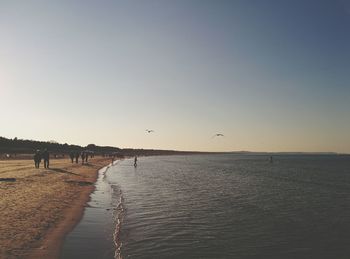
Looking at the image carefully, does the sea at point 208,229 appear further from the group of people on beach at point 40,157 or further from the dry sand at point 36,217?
the group of people on beach at point 40,157

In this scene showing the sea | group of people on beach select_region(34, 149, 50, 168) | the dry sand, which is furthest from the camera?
group of people on beach select_region(34, 149, 50, 168)

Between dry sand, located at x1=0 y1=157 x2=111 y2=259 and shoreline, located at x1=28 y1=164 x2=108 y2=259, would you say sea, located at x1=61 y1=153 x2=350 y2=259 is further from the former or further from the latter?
dry sand, located at x1=0 y1=157 x2=111 y2=259

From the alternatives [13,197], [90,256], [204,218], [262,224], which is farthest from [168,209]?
[90,256]

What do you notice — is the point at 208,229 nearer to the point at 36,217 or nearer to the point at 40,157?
the point at 36,217

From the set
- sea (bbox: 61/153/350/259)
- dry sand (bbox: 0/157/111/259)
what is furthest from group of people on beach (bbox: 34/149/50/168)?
sea (bbox: 61/153/350/259)

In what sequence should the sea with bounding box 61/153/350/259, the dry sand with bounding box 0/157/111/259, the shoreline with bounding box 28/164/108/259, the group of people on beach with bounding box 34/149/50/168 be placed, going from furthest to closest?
1. the group of people on beach with bounding box 34/149/50/168
2. the sea with bounding box 61/153/350/259
3. the dry sand with bounding box 0/157/111/259
4. the shoreline with bounding box 28/164/108/259

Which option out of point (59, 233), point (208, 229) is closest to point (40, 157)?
point (59, 233)

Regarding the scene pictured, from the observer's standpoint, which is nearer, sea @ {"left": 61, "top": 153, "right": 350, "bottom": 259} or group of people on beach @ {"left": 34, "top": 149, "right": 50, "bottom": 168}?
sea @ {"left": 61, "top": 153, "right": 350, "bottom": 259}

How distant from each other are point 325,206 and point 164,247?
666 inches

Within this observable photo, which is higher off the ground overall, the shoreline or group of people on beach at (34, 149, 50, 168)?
Answer: group of people on beach at (34, 149, 50, 168)

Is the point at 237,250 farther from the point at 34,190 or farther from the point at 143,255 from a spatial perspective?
the point at 34,190

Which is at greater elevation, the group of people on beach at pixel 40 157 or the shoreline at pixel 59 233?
the group of people on beach at pixel 40 157

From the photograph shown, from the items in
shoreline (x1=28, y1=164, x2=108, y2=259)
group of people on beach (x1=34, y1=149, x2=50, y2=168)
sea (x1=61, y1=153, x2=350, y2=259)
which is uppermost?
group of people on beach (x1=34, y1=149, x2=50, y2=168)

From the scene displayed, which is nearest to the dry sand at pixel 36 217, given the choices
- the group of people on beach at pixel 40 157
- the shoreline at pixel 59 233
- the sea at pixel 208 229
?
the shoreline at pixel 59 233
